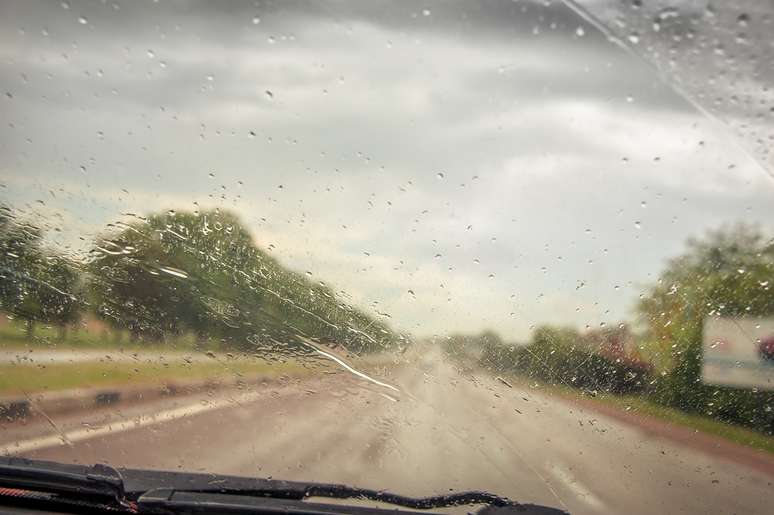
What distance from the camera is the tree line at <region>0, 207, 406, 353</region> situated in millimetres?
Answer: 5250

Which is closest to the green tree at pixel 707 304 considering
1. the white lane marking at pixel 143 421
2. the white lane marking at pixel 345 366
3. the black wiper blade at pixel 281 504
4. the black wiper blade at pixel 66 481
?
the black wiper blade at pixel 281 504

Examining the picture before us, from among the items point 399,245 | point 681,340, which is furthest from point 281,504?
point 681,340

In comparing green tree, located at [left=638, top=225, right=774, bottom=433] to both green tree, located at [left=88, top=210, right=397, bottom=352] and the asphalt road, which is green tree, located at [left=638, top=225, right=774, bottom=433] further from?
green tree, located at [left=88, top=210, right=397, bottom=352]

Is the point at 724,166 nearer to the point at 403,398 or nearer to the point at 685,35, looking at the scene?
the point at 685,35

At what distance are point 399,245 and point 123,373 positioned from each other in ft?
5.75

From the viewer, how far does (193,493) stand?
14.1 feet

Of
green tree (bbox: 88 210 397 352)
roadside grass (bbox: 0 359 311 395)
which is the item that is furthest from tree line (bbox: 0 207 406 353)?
roadside grass (bbox: 0 359 311 395)

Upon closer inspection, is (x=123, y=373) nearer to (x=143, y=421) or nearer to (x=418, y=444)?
(x=143, y=421)

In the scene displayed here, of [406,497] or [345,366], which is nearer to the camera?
[406,497]

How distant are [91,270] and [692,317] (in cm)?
353

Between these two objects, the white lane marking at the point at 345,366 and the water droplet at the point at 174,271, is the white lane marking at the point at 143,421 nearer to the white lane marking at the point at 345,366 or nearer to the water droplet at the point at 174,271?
the white lane marking at the point at 345,366

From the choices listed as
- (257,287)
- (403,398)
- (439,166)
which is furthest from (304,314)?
(439,166)

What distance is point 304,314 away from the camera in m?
5.30

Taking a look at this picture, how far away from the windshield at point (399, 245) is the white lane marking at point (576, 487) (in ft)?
0.06
